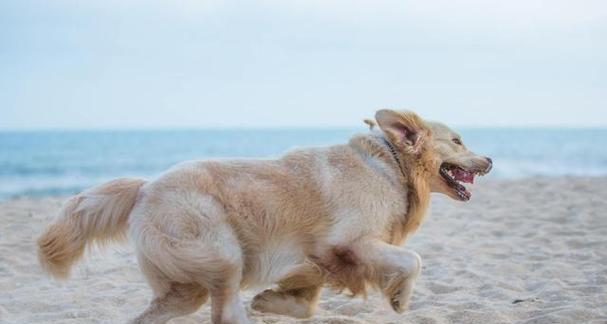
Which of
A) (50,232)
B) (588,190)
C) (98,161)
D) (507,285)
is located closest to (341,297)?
(507,285)

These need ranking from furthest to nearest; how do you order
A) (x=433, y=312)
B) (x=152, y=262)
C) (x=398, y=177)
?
1. (x=433, y=312)
2. (x=398, y=177)
3. (x=152, y=262)

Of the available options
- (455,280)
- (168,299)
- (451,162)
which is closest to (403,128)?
(451,162)

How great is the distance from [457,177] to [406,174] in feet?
1.66

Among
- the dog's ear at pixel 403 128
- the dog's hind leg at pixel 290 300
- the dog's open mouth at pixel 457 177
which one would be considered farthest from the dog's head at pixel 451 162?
the dog's hind leg at pixel 290 300

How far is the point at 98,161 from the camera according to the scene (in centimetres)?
3266

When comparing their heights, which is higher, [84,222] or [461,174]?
[461,174]

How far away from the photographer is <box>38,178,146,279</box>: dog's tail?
426 centimetres

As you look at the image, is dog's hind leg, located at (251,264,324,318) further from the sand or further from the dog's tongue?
the dog's tongue

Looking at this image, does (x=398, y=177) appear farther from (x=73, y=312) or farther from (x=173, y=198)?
(x=73, y=312)

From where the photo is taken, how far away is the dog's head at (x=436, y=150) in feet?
15.8

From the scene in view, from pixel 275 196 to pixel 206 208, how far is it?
454 millimetres

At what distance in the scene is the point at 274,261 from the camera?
436cm

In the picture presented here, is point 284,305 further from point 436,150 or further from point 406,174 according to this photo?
point 436,150

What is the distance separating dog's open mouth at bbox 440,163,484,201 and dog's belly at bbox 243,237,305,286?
50.0 inches
